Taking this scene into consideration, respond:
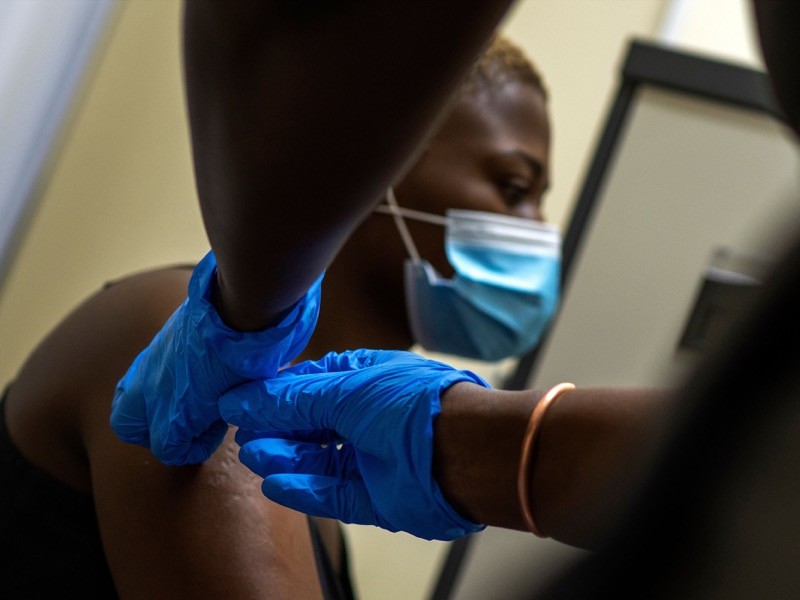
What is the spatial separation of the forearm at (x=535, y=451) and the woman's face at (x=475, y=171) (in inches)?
29.9

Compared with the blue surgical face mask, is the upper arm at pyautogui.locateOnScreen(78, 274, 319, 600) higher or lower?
lower

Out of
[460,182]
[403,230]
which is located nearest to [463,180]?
[460,182]

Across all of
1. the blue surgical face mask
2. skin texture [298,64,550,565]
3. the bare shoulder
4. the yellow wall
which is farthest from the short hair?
the bare shoulder

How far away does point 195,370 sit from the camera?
71cm

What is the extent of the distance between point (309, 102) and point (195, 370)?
0.30 meters

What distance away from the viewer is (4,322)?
1862 mm

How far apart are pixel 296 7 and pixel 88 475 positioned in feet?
2.20

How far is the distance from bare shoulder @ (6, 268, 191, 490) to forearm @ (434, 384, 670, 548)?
386 millimetres

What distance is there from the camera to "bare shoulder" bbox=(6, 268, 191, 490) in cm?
90

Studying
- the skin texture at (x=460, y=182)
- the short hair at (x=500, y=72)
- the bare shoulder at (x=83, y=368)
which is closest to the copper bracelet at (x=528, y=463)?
the bare shoulder at (x=83, y=368)

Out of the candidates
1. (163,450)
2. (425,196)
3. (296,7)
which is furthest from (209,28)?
(425,196)

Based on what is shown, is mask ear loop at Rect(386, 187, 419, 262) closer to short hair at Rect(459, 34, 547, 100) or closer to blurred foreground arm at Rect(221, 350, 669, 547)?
short hair at Rect(459, 34, 547, 100)

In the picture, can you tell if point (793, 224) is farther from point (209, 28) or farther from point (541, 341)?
point (541, 341)

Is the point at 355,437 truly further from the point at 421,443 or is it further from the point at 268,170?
the point at 268,170
